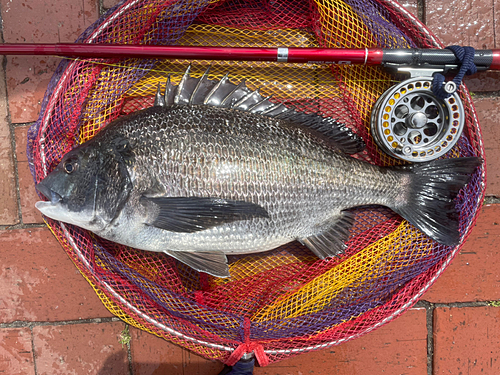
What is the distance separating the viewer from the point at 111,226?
1.66 m

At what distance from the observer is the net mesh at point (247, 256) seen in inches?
71.4

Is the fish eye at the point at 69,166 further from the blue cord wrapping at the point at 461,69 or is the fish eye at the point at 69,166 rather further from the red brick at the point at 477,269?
the red brick at the point at 477,269

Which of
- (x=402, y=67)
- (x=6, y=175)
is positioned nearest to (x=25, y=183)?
(x=6, y=175)

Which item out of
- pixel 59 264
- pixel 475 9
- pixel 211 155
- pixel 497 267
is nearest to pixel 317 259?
pixel 211 155

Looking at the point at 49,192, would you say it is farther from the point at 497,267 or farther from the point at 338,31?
the point at 497,267

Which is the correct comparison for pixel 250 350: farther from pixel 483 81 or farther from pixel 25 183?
pixel 483 81

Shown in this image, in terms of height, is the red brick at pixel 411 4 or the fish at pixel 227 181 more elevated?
the red brick at pixel 411 4

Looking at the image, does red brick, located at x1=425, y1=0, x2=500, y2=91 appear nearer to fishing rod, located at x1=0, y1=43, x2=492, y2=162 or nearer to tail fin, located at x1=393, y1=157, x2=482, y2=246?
fishing rod, located at x1=0, y1=43, x2=492, y2=162

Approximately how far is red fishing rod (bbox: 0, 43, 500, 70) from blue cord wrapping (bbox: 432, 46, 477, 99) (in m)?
0.03

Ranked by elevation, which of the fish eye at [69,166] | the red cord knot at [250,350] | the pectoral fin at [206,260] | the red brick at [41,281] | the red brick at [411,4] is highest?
the red brick at [411,4]

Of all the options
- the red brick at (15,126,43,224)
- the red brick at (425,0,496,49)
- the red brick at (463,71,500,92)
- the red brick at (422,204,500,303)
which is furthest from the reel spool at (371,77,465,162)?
→ the red brick at (15,126,43,224)

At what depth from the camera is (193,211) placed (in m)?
1.62

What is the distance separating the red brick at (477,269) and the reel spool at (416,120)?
27.0 inches

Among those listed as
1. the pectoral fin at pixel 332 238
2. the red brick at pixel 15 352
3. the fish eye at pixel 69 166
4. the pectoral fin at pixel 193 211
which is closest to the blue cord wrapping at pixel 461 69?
the pectoral fin at pixel 332 238
